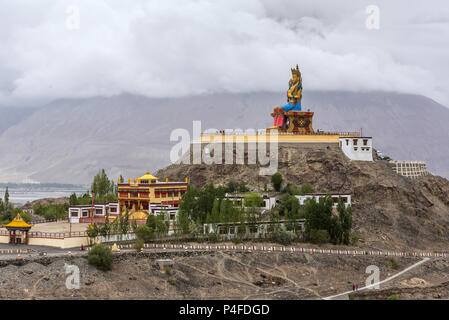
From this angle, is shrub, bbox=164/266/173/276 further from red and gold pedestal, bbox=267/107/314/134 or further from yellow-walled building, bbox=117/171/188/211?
red and gold pedestal, bbox=267/107/314/134

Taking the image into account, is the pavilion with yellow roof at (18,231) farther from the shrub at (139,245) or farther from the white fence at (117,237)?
the shrub at (139,245)

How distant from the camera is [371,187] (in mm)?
87875

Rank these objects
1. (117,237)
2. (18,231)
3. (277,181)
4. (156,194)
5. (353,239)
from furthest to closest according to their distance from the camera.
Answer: (277,181), (156,194), (353,239), (117,237), (18,231)

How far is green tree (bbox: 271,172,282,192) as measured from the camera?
287 feet

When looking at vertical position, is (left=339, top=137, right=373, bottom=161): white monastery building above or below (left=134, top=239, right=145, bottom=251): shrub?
above

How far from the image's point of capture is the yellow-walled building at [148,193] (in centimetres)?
8094

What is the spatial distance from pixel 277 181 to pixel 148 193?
17.6 meters

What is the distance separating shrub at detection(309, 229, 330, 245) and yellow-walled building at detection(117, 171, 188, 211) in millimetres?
19371

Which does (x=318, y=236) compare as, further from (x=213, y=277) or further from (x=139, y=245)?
(x=139, y=245)

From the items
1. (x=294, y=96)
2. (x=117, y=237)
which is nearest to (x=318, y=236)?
(x=117, y=237)

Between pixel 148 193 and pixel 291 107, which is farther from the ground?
pixel 291 107

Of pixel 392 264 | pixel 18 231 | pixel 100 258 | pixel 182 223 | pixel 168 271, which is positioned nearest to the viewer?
pixel 100 258

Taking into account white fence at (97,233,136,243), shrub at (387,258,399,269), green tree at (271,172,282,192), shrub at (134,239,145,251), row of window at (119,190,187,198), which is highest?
green tree at (271,172,282,192)

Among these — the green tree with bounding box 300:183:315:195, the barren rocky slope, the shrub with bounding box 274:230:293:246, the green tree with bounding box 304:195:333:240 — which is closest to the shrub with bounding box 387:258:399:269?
the barren rocky slope
